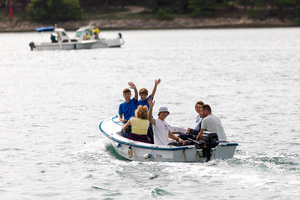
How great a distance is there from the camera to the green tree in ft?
375

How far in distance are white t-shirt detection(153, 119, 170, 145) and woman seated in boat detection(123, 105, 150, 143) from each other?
0.34 m

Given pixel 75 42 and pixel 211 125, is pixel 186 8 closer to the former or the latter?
pixel 75 42

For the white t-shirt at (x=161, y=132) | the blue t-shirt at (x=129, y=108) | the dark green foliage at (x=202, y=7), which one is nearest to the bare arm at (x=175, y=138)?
the white t-shirt at (x=161, y=132)

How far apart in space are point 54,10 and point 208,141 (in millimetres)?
107978

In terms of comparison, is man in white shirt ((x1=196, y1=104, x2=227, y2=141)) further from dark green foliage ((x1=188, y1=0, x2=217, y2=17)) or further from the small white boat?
dark green foliage ((x1=188, y1=0, x2=217, y2=17))

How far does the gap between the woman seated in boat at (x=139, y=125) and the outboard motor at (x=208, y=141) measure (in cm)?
150

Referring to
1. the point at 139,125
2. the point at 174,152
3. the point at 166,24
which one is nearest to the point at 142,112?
the point at 139,125

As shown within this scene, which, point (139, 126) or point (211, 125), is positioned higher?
point (211, 125)

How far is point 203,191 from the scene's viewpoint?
12664 mm

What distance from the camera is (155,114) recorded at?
77.4 feet

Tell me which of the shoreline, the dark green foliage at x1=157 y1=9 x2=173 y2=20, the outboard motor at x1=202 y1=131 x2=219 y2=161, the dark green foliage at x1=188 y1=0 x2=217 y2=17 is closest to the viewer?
the outboard motor at x1=202 y1=131 x2=219 y2=161

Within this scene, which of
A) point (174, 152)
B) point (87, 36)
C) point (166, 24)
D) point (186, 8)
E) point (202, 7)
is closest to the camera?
point (174, 152)

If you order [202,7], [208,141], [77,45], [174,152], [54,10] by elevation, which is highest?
[208,141]

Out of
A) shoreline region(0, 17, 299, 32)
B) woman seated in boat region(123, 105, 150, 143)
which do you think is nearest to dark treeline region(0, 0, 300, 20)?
shoreline region(0, 17, 299, 32)
